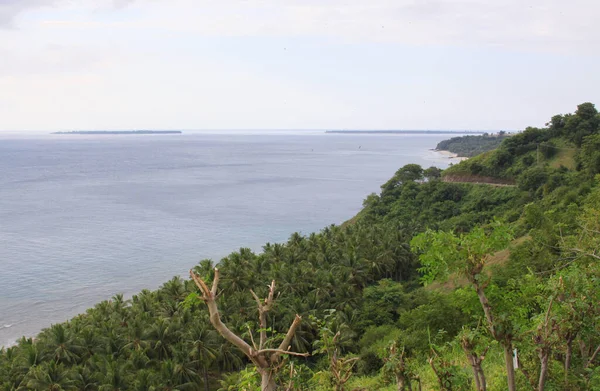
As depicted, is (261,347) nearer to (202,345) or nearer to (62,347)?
(202,345)

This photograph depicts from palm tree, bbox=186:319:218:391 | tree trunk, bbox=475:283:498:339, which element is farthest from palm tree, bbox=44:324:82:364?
tree trunk, bbox=475:283:498:339

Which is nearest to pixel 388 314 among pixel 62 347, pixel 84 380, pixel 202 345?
pixel 202 345

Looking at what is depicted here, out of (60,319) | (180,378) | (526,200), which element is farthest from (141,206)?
(180,378)

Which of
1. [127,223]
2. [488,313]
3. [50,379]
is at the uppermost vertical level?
[488,313]

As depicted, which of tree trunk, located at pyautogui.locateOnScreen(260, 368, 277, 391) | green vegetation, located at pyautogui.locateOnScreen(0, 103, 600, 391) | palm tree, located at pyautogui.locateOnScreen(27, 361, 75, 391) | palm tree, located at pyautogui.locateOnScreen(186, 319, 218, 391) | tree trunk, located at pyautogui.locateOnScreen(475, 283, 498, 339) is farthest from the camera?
palm tree, located at pyautogui.locateOnScreen(186, 319, 218, 391)

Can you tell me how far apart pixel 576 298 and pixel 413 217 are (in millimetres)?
67699

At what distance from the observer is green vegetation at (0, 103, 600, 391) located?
11914mm

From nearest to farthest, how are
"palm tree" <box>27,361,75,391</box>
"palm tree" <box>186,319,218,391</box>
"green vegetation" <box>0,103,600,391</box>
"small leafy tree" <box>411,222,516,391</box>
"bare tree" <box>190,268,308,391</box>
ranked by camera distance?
"bare tree" <box>190,268,308,391</box>
"small leafy tree" <box>411,222,516,391</box>
"green vegetation" <box>0,103,600,391</box>
"palm tree" <box>27,361,75,391</box>
"palm tree" <box>186,319,218,391</box>

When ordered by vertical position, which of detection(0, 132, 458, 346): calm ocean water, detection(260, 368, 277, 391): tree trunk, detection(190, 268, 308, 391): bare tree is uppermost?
detection(190, 268, 308, 391): bare tree

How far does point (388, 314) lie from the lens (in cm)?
4262

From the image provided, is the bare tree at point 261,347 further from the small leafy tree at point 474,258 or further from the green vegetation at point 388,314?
the small leafy tree at point 474,258

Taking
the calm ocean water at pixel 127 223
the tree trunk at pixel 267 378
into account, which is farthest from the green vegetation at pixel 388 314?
the calm ocean water at pixel 127 223

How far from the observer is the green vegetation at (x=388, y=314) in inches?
469

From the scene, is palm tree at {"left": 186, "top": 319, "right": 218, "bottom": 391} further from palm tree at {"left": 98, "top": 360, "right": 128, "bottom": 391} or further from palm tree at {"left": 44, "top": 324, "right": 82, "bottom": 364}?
palm tree at {"left": 44, "top": 324, "right": 82, "bottom": 364}
